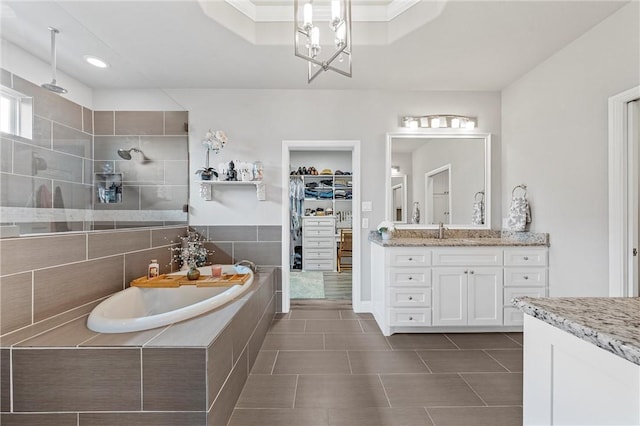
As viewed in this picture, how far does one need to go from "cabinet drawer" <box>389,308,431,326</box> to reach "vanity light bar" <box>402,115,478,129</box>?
1971 mm

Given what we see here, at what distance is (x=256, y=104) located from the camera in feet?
10.9

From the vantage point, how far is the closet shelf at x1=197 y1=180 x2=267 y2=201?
10.3 ft

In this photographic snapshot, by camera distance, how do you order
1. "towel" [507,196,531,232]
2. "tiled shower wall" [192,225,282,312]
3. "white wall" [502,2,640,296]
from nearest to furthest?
"white wall" [502,2,640,296]
"towel" [507,196,531,232]
"tiled shower wall" [192,225,282,312]

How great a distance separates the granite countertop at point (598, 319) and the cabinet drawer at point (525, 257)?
6.97 feet

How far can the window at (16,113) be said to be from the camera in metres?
1.57

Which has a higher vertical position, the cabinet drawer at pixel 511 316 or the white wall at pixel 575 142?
the white wall at pixel 575 142

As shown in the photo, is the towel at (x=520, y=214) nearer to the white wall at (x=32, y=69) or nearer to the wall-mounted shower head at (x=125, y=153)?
the wall-mounted shower head at (x=125, y=153)

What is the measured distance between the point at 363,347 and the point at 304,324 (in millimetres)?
716

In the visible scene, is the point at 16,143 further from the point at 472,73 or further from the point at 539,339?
the point at 472,73

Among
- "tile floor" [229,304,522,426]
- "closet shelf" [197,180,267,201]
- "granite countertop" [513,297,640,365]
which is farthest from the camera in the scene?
"closet shelf" [197,180,267,201]

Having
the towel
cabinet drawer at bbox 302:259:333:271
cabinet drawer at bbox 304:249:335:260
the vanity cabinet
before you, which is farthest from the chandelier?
cabinet drawer at bbox 302:259:333:271

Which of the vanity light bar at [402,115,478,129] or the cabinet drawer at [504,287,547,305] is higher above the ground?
the vanity light bar at [402,115,478,129]

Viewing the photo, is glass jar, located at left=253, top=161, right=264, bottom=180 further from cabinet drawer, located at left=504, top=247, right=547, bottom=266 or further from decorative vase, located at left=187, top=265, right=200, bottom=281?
cabinet drawer, located at left=504, top=247, right=547, bottom=266

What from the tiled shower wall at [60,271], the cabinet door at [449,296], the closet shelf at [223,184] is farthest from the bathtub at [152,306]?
the cabinet door at [449,296]
